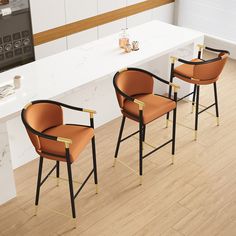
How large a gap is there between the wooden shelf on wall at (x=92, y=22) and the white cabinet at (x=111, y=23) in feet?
0.16

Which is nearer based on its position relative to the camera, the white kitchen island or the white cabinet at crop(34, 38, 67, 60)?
the white kitchen island

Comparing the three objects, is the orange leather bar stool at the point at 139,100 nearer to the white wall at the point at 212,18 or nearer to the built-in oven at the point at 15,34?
the built-in oven at the point at 15,34

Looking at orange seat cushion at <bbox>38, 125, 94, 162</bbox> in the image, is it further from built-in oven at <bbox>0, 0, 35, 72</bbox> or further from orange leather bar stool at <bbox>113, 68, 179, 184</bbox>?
built-in oven at <bbox>0, 0, 35, 72</bbox>

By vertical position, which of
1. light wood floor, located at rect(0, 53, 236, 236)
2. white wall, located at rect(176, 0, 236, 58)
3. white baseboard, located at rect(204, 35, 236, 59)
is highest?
white wall, located at rect(176, 0, 236, 58)

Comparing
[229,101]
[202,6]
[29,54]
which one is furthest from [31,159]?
[202,6]

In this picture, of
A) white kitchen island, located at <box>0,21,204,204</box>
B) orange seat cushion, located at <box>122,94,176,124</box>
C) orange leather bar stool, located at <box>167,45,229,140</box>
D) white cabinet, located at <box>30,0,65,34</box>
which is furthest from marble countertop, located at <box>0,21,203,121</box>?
white cabinet, located at <box>30,0,65,34</box>

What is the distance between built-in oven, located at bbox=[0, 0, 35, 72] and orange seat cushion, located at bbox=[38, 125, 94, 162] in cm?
166

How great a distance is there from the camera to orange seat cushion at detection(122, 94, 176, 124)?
3945 millimetres

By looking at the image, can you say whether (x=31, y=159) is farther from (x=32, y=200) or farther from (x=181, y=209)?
(x=181, y=209)

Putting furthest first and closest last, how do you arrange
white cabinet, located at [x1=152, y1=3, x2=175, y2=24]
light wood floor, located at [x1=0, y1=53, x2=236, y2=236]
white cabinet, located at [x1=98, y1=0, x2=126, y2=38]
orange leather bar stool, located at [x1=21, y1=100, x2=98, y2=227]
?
white cabinet, located at [x1=152, y1=3, x2=175, y2=24] → white cabinet, located at [x1=98, y1=0, x2=126, y2=38] → light wood floor, located at [x1=0, y1=53, x2=236, y2=236] → orange leather bar stool, located at [x1=21, y1=100, x2=98, y2=227]

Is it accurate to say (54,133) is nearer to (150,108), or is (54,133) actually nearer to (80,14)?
(150,108)

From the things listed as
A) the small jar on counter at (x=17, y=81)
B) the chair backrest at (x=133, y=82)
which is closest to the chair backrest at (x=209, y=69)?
the chair backrest at (x=133, y=82)

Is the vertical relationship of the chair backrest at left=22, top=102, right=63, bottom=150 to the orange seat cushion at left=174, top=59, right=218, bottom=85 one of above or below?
above

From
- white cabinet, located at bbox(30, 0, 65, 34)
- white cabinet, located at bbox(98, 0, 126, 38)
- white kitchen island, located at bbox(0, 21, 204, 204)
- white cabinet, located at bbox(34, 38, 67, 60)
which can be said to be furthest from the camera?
white cabinet, located at bbox(98, 0, 126, 38)
